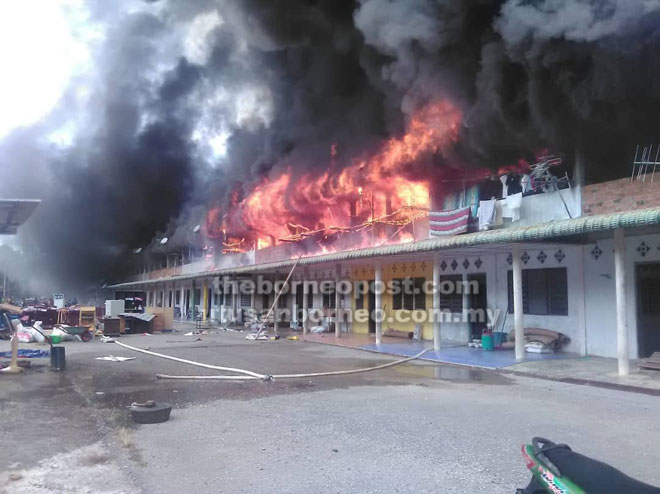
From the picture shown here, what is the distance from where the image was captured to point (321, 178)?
82.0 feet

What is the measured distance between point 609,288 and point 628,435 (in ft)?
23.0

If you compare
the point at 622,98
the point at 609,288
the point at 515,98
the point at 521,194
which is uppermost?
the point at 515,98

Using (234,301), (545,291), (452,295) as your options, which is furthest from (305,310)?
(545,291)

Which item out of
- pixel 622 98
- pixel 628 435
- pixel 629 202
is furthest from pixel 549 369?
pixel 622 98

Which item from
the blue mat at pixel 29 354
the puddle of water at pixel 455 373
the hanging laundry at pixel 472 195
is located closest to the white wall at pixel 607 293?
the puddle of water at pixel 455 373

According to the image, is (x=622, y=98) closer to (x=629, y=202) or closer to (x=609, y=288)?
(x=629, y=202)

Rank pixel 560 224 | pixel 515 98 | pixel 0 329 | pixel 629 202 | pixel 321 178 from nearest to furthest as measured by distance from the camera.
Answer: pixel 560 224 < pixel 629 202 < pixel 515 98 < pixel 0 329 < pixel 321 178

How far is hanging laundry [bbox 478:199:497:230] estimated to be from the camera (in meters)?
13.9

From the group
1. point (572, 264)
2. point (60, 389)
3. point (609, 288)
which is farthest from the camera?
point (572, 264)

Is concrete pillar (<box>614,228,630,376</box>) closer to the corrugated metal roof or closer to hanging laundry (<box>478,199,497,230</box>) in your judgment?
the corrugated metal roof

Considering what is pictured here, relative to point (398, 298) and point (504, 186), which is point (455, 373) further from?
point (398, 298)

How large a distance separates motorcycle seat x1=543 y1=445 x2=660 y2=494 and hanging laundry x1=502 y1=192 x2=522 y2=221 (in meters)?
11.4

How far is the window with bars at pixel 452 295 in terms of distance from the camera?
1648 centimetres

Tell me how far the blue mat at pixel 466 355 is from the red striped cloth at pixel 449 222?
3.24 metres
